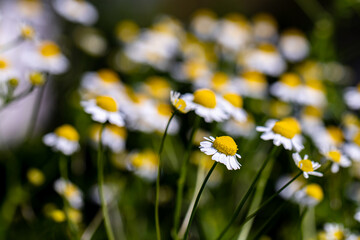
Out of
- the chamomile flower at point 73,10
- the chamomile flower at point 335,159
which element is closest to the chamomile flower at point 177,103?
the chamomile flower at point 335,159

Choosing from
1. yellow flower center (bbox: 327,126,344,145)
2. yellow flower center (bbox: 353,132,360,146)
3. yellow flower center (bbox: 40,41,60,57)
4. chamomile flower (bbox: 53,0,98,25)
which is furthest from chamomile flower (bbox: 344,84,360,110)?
chamomile flower (bbox: 53,0,98,25)

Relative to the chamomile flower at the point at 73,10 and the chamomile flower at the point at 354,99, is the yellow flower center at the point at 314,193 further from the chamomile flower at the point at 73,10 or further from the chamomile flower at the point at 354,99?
the chamomile flower at the point at 73,10

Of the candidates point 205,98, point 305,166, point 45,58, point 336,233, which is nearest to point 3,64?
point 45,58

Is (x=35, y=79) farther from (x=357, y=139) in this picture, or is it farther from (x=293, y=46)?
(x=293, y=46)

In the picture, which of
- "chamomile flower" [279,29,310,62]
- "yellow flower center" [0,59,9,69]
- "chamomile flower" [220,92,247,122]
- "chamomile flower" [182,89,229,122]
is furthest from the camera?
"chamomile flower" [279,29,310,62]

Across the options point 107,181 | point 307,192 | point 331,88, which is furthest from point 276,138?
point 331,88

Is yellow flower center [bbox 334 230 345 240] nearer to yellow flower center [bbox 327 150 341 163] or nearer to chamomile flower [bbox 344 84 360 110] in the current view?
yellow flower center [bbox 327 150 341 163]
